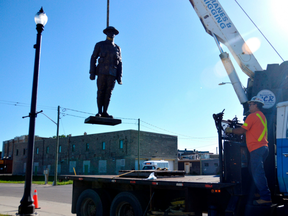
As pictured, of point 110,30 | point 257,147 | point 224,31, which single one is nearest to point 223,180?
point 257,147

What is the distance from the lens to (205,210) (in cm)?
686

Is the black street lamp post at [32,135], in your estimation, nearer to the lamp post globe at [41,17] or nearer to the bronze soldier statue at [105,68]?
the lamp post globe at [41,17]

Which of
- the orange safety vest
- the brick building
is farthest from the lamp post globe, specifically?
the brick building

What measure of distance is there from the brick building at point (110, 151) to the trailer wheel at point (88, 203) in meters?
32.5

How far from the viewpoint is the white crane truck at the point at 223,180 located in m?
5.87

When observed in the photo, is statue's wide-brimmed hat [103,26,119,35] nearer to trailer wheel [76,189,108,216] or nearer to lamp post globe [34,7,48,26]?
lamp post globe [34,7,48,26]

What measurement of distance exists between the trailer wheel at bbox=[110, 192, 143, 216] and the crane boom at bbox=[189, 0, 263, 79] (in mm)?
4740

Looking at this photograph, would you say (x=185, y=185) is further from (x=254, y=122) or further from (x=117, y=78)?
(x=117, y=78)

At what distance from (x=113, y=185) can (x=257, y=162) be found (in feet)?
13.6

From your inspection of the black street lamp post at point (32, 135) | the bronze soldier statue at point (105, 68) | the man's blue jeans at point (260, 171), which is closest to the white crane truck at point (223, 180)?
the man's blue jeans at point (260, 171)

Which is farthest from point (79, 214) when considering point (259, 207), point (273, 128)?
point (273, 128)

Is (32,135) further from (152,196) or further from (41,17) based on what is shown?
(152,196)

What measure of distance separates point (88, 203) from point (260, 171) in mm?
5404

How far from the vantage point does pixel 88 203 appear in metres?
9.03
